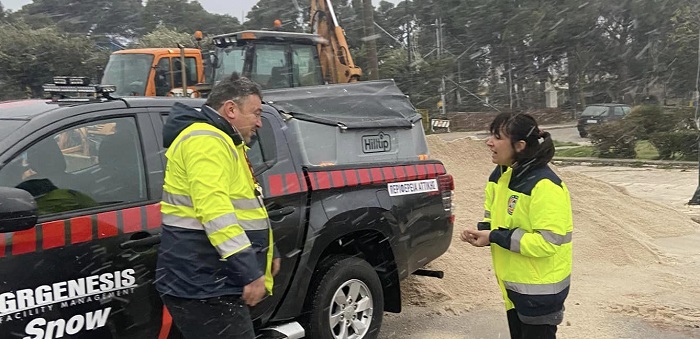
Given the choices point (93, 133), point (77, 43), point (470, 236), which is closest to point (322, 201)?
point (470, 236)

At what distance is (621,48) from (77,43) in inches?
1680

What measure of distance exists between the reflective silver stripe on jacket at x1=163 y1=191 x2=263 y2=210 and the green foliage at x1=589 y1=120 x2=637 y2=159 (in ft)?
74.3

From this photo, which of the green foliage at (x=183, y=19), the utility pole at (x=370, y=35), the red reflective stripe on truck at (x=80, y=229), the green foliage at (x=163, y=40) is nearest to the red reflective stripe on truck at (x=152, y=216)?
the red reflective stripe on truck at (x=80, y=229)

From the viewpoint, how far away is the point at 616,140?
77.8 feet

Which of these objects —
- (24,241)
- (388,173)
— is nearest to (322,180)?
(388,173)

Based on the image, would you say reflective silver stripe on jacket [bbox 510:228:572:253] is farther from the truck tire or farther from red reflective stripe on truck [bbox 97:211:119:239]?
red reflective stripe on truck [bbox 97:211:119:239]

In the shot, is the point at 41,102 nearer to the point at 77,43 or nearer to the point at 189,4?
the point at 77,43

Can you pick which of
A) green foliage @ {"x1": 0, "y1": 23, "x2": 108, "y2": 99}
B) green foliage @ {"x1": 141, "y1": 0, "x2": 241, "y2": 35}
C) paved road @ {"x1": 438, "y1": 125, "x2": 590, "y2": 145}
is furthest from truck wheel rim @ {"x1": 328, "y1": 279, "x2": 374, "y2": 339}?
green foliage @ {"x1": 141, "y1": 0, "x2": 241, "y2": 35}

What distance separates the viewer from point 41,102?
3.82 metres

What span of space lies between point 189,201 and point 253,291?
1.53ft

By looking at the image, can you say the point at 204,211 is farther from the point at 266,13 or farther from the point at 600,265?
the point at 266,13

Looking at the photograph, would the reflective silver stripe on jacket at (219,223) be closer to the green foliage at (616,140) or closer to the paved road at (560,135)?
the green foliage at (616,140)

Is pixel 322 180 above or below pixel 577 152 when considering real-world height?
above

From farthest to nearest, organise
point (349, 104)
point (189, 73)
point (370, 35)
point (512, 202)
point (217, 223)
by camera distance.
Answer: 1. point (370, 35)
2. point (189, 73)
3. point (349, 104)
4. point (512, 202)
5. point (217, 223)
